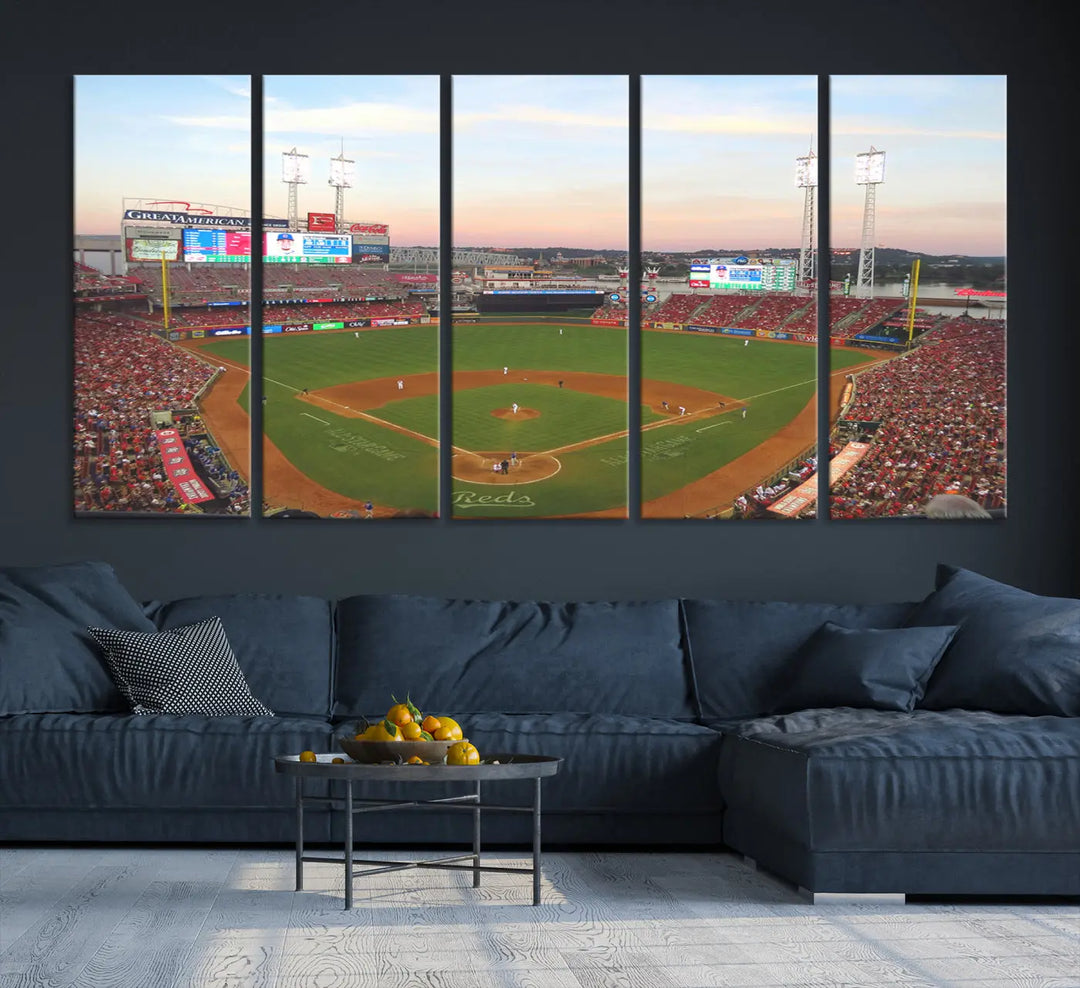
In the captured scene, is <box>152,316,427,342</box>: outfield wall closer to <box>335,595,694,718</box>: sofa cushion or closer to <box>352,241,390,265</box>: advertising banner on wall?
<box>352,241,390,265</box>: advertising banner on wall

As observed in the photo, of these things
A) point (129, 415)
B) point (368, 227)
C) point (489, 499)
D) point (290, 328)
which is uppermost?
point (368, 227)

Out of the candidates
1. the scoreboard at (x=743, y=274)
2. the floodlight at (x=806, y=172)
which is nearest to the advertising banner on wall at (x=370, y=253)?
the scoreboard at (x=743, y=274)

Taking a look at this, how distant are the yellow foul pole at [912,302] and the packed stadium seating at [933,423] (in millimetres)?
55

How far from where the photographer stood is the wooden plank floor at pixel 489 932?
320cm

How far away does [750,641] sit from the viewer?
5684 millimetres

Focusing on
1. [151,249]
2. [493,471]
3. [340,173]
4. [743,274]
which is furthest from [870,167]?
[151,249]

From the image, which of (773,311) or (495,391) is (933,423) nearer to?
(773,311)

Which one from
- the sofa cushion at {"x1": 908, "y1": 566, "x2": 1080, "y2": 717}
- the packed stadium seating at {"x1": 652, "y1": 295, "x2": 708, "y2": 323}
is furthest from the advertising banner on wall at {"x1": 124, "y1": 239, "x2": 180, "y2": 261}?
the sofa cushion at {"x1": 908, "y1": 566, "x2": 1080, "y2": 717}

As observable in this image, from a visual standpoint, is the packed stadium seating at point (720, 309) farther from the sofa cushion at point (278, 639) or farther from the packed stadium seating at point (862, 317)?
the sofa cushion at point (278, 639)

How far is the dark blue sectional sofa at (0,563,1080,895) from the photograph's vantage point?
13.3 feet

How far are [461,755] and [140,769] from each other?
1343mm

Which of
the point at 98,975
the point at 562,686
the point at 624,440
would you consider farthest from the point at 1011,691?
the point at 98,975

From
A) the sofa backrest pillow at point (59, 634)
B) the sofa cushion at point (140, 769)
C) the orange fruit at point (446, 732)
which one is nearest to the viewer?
the orange fruit at point (446, 732)

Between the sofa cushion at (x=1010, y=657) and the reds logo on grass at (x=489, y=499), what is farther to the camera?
the reds logo on grass at (x=489, y=499)
